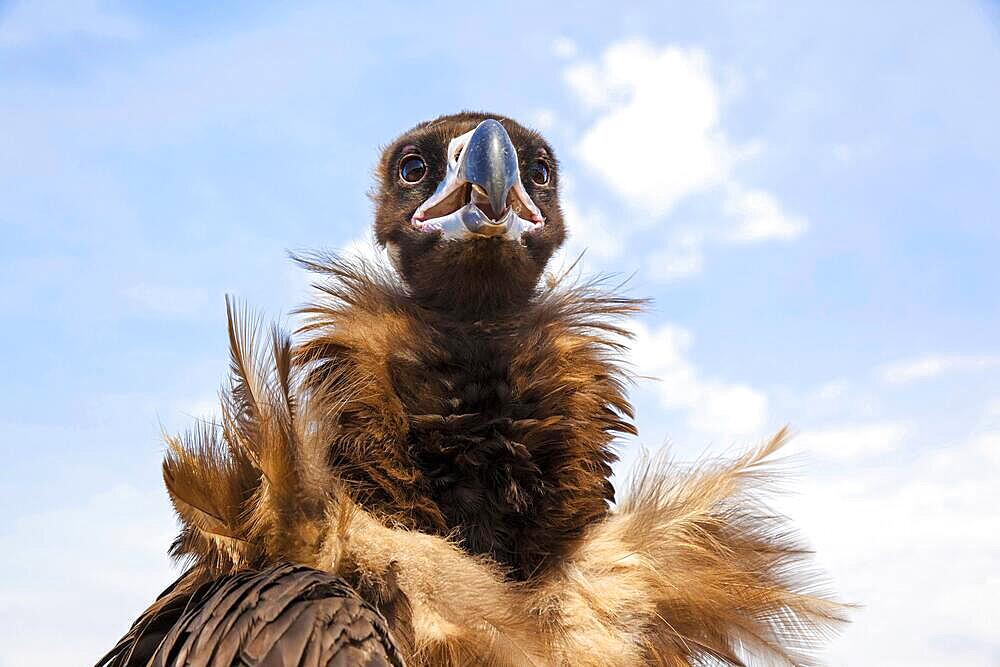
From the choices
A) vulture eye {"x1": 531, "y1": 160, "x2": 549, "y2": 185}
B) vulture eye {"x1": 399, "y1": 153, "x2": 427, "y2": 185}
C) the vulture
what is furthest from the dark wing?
vulture eye {"x1": 531, "y1": 160, "x2": 549, "y2": 185}

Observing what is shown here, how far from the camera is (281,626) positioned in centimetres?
434

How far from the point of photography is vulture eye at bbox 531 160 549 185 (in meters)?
6.80

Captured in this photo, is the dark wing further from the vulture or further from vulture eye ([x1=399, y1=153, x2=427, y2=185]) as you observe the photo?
vulture eye ([x1=399, y1=153, x2=427, y2=185])

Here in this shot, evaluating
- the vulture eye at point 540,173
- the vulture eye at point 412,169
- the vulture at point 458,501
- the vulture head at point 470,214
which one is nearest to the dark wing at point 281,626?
the vulture at point 458,501

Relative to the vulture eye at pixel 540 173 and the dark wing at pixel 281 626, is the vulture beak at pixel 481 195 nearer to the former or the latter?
the vulture eye at pixel 540 173

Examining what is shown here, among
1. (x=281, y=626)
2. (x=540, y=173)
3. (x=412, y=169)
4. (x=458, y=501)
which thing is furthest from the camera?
(x=540, y=173)

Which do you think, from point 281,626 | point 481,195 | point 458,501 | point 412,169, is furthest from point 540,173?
point 281,626

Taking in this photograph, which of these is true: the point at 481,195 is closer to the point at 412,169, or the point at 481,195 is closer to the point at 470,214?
the point at 470,214

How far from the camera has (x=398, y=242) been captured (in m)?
6.56

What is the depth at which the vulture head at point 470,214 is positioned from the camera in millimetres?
5786

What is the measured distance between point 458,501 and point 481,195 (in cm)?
167

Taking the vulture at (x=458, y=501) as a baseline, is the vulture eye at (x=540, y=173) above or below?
above

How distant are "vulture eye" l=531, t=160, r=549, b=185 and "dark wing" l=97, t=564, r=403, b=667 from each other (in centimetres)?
307

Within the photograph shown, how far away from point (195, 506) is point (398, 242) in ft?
7.16
